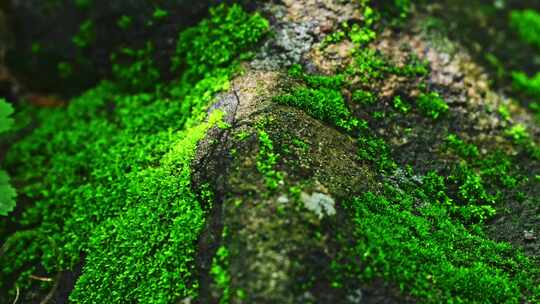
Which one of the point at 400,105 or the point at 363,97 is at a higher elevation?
the point at 363,97

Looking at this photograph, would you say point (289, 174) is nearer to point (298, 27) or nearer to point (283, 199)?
point (283, 199)

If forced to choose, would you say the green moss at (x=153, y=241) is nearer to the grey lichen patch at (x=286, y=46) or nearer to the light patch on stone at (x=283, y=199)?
the light patch on stone at (x=283, y=199)

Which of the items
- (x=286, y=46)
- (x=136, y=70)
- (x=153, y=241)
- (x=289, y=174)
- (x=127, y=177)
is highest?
(x=286, y=46)

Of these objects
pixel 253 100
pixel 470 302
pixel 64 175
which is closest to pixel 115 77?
pixel 64 175

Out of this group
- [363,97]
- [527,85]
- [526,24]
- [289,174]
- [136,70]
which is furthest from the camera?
[526,24]

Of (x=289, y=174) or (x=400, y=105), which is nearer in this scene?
(x=289, y=174)

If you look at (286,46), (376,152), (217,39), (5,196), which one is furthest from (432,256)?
(5,196)

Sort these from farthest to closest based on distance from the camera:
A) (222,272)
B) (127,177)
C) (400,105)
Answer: (400,105) → (127,177) → (222,272)

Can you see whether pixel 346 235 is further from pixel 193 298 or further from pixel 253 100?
pixel 253 100
